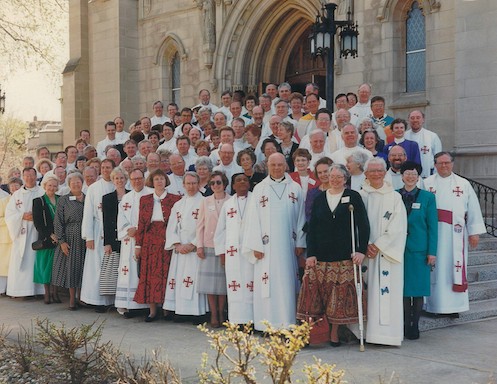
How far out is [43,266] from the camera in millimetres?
10984

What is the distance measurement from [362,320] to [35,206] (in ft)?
18.5

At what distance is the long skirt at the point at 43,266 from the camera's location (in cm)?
1091

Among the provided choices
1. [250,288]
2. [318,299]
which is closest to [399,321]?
[318,299]

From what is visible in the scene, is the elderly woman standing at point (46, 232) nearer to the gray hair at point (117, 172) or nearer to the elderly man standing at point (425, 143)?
the gray hair at point (117, 172)

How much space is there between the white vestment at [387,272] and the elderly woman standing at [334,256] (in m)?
0.22

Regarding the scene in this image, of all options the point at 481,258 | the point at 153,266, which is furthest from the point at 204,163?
the point at 481,258

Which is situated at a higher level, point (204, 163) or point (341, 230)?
point (204, 163)

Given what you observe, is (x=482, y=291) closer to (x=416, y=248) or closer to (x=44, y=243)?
(x=416, y=248)

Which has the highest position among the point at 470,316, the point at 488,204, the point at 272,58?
the point at 272,58

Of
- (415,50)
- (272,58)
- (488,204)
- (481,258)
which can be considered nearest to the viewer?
(481,258)

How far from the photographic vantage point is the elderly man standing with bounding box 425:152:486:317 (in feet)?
28.5

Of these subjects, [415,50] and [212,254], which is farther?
[415,50]

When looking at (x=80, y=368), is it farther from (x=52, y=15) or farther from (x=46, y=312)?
(x=52, y=15)

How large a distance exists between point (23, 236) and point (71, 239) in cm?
139
